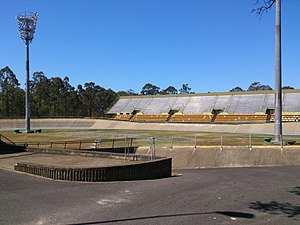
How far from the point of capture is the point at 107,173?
10.5 meters

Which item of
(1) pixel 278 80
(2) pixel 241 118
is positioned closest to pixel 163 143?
(1) pixel 278 80

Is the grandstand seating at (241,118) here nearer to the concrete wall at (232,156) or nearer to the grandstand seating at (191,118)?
the grandstand seating at (191,118)

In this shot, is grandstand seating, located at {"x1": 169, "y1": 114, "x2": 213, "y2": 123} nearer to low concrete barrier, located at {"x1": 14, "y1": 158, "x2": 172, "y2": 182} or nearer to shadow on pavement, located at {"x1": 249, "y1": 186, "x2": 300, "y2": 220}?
low concrete barrier, located at {"x1": 14, "y1": 158, "x2": 172, "y2": 182}

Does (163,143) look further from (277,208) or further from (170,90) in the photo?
(170,90)

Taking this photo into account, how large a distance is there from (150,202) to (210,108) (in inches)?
3001

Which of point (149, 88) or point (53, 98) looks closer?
point (53, 98)

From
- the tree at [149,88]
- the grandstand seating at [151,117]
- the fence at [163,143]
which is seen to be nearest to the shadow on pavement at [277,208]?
the fence at [163,143]

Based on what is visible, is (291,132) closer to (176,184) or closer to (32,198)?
(176,184)

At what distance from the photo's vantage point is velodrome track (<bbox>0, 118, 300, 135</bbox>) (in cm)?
5220

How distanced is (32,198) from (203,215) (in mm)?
4185

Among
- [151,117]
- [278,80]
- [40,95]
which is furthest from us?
[40,95]

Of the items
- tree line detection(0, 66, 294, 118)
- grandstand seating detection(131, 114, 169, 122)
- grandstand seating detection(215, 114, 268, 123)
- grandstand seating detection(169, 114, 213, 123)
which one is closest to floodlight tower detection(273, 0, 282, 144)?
grandstand seating detection(215, 114, 268, 123)

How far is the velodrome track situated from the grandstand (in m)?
9.54

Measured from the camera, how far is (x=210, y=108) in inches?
3223
